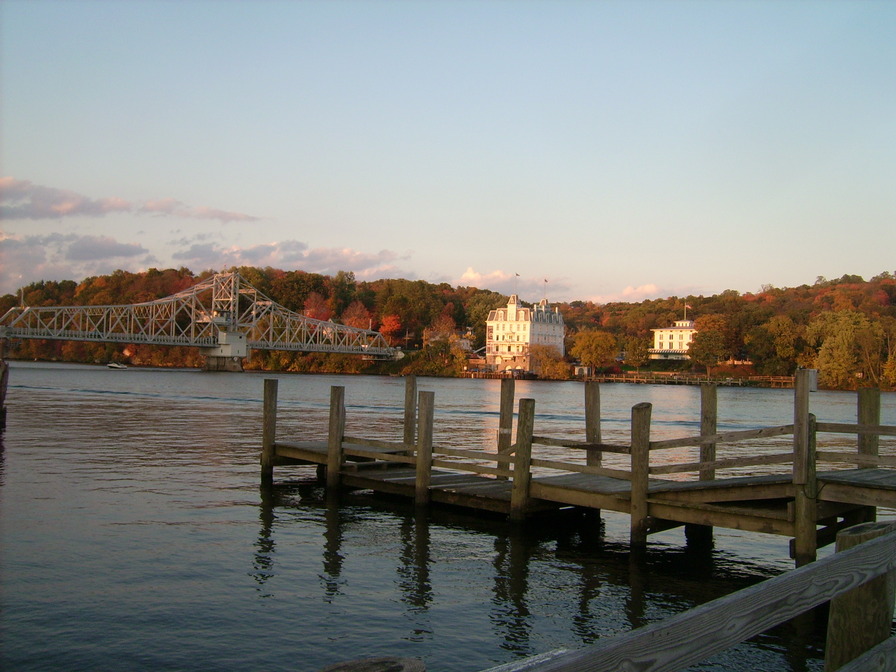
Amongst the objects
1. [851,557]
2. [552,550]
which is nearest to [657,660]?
[851,557]

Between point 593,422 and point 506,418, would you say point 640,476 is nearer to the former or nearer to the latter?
point 593,422

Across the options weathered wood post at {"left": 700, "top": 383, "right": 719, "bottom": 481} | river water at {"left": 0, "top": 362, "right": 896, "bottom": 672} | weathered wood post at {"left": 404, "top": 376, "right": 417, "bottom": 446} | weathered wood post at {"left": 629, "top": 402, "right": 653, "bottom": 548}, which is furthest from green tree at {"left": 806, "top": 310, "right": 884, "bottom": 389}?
weathered wood post at {"left": 629, "top": 402, "right": 653, "bottom": 548}

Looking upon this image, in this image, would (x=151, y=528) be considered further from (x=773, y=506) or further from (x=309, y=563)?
(x=773, y=506)

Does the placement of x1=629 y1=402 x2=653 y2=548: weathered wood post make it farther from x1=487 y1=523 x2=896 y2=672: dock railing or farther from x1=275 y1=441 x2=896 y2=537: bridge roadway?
x1=487 y1=523 x2=896 y2=672: dock railing

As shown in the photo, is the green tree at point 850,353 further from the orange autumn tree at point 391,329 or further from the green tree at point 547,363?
the orange autumn tree at point 391,329

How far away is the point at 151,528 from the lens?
545 inches

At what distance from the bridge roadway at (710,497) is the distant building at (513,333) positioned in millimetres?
141479

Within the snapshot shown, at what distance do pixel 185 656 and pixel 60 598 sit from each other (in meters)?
2.64

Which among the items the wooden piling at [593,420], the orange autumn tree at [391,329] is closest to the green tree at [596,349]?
the orange autumn tree at [391,329]

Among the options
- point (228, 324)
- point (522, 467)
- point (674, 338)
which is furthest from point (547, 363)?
point (522, 467)

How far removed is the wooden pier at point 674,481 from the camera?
32.9ft

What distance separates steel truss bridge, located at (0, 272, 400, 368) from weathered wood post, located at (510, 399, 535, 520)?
4740 inches

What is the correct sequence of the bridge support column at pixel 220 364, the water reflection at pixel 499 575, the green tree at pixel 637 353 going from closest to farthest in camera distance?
the water reflection at pixel 499 575, the bridge support column at pixel 220 364, the green tree at pixel 637 353

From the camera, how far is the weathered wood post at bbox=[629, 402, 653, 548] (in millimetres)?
11516
